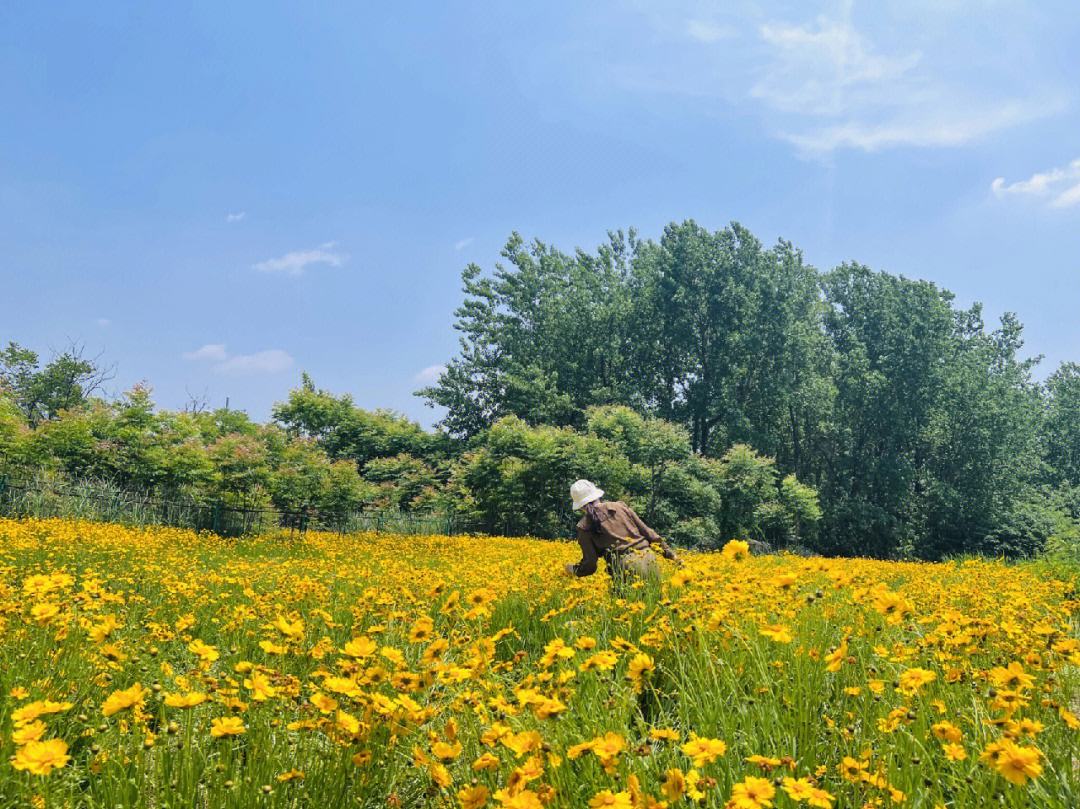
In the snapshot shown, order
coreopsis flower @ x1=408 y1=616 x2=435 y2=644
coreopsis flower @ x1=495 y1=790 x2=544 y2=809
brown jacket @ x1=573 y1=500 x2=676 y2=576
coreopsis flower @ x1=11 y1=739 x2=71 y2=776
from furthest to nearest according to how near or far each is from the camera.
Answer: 1. brown jacket @ x1=573 y1=500 x2=676 y2=576
2. coreopsis flower @ x1=408 y1=616 x2=435 y2=644
3. coreopsis flower @ x1=11 y1=739 x2=71 y2=776
4. coreopsis flower @ x1=495 y1=790 x2=544 y2=809

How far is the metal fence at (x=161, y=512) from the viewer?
496 inches

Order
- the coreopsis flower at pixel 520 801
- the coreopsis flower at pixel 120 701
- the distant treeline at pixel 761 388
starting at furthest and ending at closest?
the distant treeline at pixel 761 388 → the coreopsis flower at pixel 120 701 → the coreopsis flower at pixel 520 801

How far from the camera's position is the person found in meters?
5.07

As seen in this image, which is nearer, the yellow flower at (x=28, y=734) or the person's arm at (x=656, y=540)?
the yellow flower at (x=28, y=734)

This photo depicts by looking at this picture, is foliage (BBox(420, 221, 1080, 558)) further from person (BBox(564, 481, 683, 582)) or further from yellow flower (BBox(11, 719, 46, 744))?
yellow flower (BBox(11, 719, 46, 744))

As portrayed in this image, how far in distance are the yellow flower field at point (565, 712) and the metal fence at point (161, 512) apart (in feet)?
36.0

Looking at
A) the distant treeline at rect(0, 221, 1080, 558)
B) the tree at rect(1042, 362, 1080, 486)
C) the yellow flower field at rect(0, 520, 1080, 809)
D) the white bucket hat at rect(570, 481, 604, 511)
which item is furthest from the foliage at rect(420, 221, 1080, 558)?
the yellow flower field at rect(0, 520, 1080, 809)

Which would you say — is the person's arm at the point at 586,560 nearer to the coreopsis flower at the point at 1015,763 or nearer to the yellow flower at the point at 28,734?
the coreopsis flower at the point at 1015,763

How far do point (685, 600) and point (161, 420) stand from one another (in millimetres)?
16147

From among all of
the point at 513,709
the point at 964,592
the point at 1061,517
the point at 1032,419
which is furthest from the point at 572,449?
the point at 1032,419

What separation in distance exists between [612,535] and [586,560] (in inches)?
12.6

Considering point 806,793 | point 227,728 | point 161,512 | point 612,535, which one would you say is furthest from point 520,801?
point 161,512

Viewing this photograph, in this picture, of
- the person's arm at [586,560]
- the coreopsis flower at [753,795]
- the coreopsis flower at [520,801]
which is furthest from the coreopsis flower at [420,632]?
the person's arm at [586,560]

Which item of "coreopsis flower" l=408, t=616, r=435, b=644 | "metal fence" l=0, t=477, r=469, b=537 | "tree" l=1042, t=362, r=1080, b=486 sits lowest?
"metal fence" l=0, t=477, r=469, b=537
